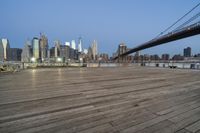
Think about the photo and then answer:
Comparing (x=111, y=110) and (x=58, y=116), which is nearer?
(x=58, y=116)

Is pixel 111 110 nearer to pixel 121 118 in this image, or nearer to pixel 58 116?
pixel 121 118

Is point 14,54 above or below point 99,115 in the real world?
above

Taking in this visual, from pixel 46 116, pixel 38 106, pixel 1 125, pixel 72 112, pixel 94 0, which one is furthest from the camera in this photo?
pixel 94 0

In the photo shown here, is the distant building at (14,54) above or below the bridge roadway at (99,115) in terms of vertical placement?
above

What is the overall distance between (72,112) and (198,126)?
1.57 meters

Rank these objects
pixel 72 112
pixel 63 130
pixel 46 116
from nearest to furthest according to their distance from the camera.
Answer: pixel 63 130 < pixel 46 116 < pixel 72 112

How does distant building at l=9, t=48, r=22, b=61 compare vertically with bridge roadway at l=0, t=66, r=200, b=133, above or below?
above

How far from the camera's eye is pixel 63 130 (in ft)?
4.68

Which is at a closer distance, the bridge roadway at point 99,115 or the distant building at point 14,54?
the bridge roadway at point 99,115

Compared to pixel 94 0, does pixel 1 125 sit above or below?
below

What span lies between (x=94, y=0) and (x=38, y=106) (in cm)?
7308

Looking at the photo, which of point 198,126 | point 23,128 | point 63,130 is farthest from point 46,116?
point 198,126

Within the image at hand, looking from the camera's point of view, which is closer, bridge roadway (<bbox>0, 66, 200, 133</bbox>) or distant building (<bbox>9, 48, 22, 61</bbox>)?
bridge roadway (<bbox>0, 66, 200, 133</bbox>)

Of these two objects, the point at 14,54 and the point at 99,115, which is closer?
the point at 99,115
